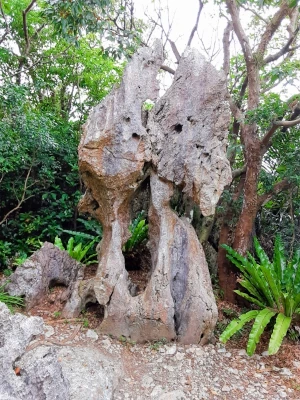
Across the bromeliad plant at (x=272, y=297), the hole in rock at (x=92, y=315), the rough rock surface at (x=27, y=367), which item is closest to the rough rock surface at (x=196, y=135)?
the bromeliad plant at (x=272, y=297)

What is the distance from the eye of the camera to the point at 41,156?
5852 mm

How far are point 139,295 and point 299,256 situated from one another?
6.84ft

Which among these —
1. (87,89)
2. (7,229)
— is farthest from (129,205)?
(87,89)

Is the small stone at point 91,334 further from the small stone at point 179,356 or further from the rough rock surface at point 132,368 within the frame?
the small stone at point 179,356


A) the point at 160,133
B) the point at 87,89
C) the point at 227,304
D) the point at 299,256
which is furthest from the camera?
the point at 87,89

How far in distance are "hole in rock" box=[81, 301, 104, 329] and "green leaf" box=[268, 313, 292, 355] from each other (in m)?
1.75

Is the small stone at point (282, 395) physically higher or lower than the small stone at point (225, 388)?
higher

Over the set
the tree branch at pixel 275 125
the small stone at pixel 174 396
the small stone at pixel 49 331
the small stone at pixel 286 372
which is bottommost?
the small stone at pixel 49 331

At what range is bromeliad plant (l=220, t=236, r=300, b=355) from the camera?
3.36m


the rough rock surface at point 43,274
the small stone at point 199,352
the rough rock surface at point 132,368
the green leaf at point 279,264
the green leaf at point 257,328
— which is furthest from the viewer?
the green leaf at point 279,264

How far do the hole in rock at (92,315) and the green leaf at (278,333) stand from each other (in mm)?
1755

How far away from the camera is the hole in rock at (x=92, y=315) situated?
12.1ft

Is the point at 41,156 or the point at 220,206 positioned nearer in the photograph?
the point at 220,206

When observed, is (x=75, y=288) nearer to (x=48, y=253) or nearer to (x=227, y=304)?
(x=48, y=253)
